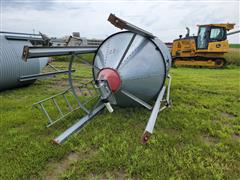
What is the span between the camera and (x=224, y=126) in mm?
3342

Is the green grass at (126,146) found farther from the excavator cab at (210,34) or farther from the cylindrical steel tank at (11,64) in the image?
the excavator cab at (210,34)

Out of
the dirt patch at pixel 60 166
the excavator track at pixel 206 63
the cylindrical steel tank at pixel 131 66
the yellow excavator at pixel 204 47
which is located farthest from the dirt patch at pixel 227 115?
the excavator track at pixel 206 63

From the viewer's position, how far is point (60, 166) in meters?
2.33

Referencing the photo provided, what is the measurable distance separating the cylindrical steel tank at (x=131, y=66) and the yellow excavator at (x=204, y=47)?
10047 millimetres

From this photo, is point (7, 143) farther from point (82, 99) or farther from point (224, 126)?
point (224, 126)

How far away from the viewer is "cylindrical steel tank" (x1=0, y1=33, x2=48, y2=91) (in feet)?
18.2

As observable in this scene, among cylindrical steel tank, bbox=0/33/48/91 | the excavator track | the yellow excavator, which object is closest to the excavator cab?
the yellow excavator

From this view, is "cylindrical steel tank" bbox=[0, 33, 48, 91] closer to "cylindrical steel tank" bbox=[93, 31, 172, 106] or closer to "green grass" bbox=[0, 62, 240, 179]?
"green grass" bbox=[0, 62, 240, 179]

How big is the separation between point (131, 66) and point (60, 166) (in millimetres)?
1844

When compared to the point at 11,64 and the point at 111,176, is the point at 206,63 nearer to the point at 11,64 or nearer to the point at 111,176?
the point at 11,64

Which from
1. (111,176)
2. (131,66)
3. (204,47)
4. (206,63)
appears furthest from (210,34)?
(111,176)

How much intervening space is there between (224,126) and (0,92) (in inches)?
240

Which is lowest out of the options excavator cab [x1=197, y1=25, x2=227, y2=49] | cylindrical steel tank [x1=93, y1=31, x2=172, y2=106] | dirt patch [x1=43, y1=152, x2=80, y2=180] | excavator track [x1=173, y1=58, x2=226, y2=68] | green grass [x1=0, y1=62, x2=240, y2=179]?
dirt patch [x1=43, y1=152, x2=80, y2=180]

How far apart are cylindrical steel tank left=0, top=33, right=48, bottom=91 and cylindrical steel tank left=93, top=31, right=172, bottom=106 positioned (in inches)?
132
